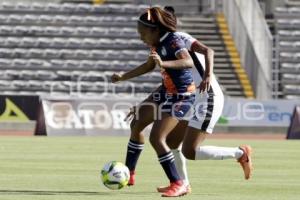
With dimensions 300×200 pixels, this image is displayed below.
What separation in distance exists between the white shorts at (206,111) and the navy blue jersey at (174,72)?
0.18m

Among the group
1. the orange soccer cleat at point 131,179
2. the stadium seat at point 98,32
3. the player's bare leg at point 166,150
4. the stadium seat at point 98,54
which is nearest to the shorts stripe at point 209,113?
the player's bare leg at point 166,150

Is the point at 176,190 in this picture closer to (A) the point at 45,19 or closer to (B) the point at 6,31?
(B) the point at 6,31

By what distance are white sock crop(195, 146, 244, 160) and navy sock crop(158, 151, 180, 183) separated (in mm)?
445

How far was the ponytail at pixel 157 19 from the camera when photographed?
11523 mm

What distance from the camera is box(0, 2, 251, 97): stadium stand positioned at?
3703 cm

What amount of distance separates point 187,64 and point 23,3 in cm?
2938

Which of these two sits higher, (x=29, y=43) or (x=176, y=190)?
(x=176, y=190)

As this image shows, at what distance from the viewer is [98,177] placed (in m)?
14.3

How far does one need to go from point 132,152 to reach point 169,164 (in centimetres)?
89

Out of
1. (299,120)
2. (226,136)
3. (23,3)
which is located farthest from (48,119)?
(23,3)

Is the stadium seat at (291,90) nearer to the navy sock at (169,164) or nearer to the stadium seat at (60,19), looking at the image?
the stadium seat at (60,19)

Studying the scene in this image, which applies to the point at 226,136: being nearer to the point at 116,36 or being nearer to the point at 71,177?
the point at 116,36

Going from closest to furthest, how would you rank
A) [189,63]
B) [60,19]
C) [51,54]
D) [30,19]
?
[189,63] < [51,54] < [60,19] < [30,19]

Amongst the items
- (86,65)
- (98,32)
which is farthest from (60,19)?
(86,65)
